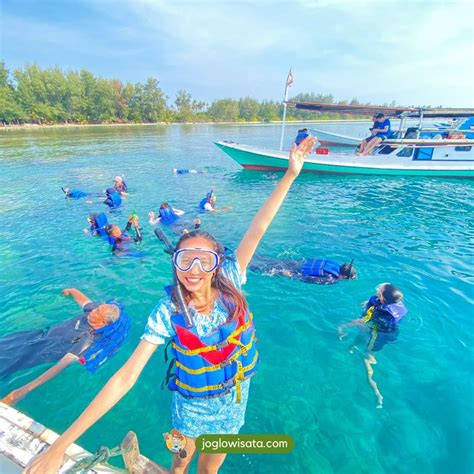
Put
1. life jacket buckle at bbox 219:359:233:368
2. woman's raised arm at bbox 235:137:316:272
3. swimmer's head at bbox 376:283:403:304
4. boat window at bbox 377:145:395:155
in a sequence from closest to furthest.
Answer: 1. life jacket buckle at bbox 219:359:233:368
2. woman's raised arm at bbox 235:137:316:272
3. swimmer's head at bbox 376:283:403:304
4. boat window at bbox 377:145:395:155

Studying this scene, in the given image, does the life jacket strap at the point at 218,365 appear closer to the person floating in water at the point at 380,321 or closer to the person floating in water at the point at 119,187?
the person floating in water at the point at 380,321

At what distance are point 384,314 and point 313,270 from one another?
2.00 m

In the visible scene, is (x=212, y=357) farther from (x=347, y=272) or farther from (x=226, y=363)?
(x=347, y=272)

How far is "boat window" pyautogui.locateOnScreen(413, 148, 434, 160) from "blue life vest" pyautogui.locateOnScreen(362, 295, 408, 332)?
15629 mm

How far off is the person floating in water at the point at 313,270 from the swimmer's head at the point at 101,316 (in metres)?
3.43

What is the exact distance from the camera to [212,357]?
219cm

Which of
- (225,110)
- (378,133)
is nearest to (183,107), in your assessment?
(225,110)

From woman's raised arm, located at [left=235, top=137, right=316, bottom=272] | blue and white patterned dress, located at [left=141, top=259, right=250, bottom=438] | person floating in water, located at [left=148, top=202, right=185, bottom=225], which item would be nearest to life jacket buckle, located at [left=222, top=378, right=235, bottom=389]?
blue and white patterned dress, located at [left=141, top=259, right=250, bottom=438]

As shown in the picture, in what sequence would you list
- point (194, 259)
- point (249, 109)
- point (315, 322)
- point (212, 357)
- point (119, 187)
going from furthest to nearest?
1. point (249, 109)
2. point (119, 187)
3. point (315, 322)
4. point (212, 357)
5. point (194, 259)

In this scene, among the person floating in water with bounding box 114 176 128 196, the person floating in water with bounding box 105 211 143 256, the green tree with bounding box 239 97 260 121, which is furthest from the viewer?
the green tree with bounding box 239 97 260 121

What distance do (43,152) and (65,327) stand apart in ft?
99.6

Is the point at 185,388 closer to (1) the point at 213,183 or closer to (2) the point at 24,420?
(2) the point at 24,420

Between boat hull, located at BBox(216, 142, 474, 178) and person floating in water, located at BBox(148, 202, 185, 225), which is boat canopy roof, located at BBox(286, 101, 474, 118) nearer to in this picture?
boat hull, located at BBox(216, 142, 474, 178)

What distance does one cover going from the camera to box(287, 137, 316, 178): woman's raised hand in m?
2.59
